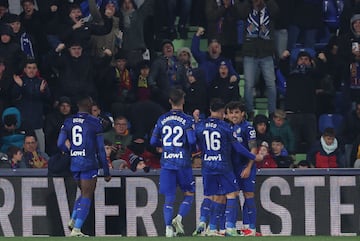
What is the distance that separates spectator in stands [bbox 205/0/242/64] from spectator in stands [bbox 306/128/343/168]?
10.4 feet

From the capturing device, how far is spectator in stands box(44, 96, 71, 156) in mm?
22812

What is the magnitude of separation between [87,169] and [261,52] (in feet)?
17.5

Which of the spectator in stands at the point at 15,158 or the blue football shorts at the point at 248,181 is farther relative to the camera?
the spectator in stands at the point at 15,158

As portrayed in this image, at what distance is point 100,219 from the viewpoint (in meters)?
21.1

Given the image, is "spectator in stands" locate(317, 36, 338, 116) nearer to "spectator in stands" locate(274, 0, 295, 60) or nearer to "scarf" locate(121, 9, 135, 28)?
"spectator in stands" locate(274, 0, 295, 60)

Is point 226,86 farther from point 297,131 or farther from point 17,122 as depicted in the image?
point 17,122

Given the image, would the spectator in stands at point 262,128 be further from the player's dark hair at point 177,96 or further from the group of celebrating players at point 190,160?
the player's dark hair at point 177,96

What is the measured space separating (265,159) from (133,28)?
12.9ft

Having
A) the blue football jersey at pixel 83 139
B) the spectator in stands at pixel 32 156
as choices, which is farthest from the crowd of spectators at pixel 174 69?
the blue football jersey at pixel 83 139

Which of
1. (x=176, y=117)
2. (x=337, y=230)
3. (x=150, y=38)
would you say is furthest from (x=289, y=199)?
(x=150, y=38)

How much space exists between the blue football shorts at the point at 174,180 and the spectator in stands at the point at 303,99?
440cm

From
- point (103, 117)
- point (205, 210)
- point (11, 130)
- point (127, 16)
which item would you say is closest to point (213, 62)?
point (127, 16)

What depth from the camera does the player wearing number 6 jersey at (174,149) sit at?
19562 mm

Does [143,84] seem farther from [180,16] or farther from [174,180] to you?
[174,180]
